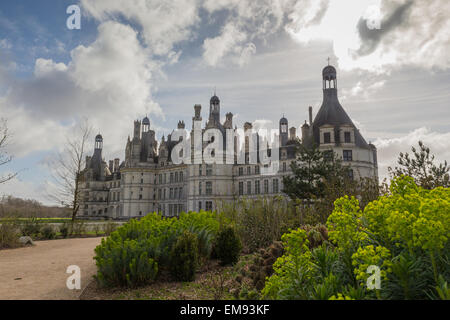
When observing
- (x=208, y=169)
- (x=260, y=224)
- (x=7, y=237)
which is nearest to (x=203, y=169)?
(x=208, y=169)

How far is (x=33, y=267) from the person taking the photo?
351 inches

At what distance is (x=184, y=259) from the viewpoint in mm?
6871

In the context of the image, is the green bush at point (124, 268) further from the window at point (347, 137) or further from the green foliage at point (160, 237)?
the window at point (347, 137)

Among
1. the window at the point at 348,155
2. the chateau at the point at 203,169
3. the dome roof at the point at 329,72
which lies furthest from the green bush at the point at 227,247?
the dome roof at the point at 329,72

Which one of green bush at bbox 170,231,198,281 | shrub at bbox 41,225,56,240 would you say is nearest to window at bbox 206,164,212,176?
shrub at bbox 41,225,56,240

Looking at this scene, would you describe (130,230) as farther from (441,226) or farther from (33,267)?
(441,226)

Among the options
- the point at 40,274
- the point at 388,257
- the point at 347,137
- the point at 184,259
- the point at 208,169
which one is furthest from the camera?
the point at 208,169

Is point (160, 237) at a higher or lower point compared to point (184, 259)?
higher

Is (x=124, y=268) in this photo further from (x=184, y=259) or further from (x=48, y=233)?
(x=48, y=233)

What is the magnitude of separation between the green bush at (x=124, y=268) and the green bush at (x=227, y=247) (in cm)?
246

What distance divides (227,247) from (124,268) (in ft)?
10.3

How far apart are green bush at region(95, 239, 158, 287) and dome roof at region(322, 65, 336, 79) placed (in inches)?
1445

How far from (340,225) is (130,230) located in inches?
261

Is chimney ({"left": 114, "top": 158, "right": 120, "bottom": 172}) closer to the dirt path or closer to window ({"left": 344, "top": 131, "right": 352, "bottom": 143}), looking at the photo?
window ({"left": 344, "top": 131, "right": 352, "bottom": 143})
